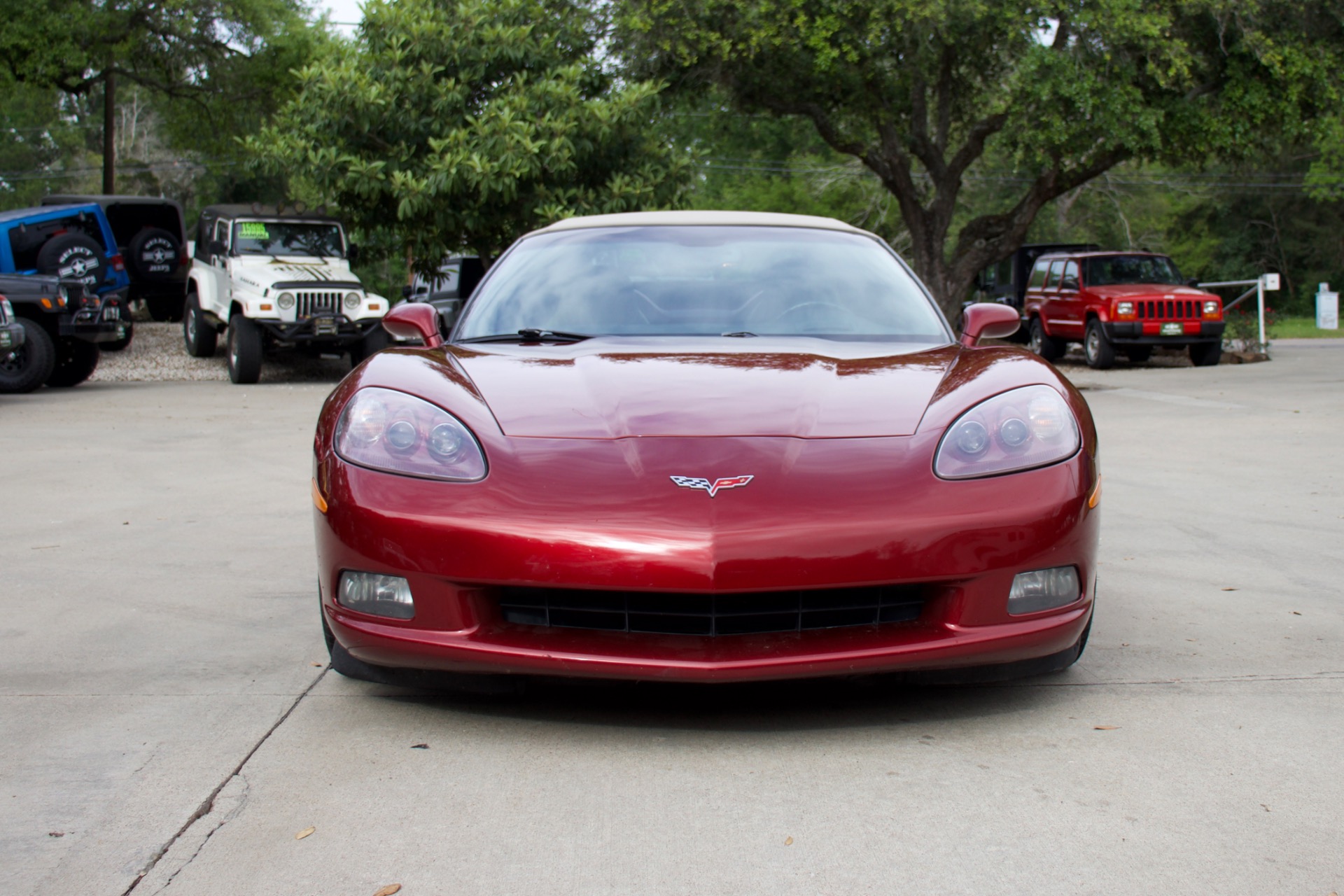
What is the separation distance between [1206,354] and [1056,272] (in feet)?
9.43

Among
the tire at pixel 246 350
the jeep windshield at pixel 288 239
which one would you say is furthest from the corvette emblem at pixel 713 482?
the jeep windshield at pixel 288 239

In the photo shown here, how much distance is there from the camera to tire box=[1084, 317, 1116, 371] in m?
19.3

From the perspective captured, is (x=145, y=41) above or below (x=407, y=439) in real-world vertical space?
above

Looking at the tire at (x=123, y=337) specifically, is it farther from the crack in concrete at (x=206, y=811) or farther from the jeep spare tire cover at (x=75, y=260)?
the crack in concrete at (x=206, y=811)

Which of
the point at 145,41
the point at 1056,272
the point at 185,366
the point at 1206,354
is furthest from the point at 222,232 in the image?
the point at 1206,354

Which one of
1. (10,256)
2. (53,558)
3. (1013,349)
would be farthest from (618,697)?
(10,256)

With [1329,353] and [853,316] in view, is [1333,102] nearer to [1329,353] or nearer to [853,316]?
[1329,353]

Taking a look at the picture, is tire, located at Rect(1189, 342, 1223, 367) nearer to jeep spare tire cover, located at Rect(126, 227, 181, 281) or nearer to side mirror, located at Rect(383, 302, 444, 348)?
side mirror, located at Rect(383, 302, 444, 348)

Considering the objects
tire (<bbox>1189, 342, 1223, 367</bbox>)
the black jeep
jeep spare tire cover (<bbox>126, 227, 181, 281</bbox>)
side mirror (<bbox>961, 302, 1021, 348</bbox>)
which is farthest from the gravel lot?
side mirror (<bbox>961, 302, 1021, 348</bbox>)

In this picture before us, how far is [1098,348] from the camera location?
1952cm

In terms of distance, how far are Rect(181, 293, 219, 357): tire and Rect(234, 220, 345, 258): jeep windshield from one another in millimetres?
2124

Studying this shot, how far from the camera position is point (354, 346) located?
58.7ft

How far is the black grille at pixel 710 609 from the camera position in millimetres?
2863

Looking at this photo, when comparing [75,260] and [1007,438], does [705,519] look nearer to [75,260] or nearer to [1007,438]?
[1007,438]
